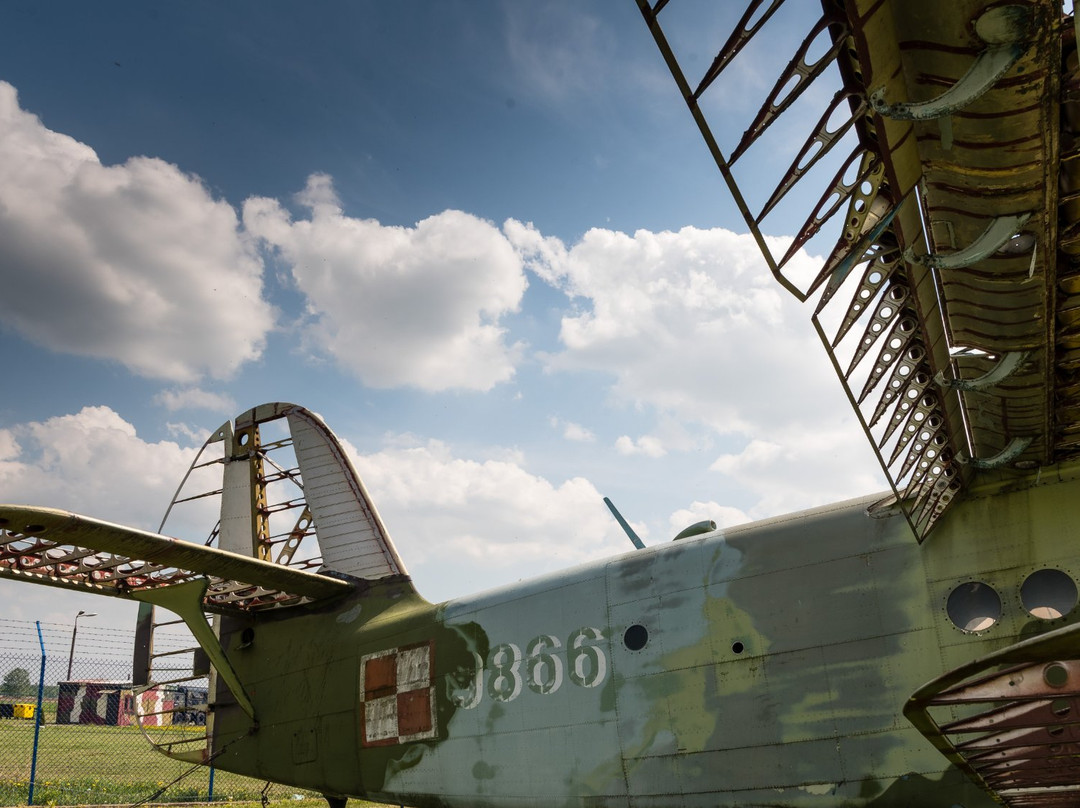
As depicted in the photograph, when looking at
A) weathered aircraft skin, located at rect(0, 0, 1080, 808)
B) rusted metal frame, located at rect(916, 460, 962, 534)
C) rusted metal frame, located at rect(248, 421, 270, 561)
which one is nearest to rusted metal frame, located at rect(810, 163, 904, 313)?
weathered aircraft skin, located at rect(0, 0, 1080, 808)

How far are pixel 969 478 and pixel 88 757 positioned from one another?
76.5 ft

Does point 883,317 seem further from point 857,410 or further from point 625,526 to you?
point 625,526

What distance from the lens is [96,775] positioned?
17.2 meters

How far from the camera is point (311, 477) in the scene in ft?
38.9

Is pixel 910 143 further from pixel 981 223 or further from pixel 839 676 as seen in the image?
pixel 839 676

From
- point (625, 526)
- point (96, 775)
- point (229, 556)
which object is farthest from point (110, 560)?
point (96, 775)

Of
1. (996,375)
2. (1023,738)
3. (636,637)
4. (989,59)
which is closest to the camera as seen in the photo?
(989,59)

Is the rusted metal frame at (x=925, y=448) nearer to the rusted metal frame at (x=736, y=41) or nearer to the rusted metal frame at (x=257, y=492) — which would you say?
the rusted metal frame at (x=736, y=41)

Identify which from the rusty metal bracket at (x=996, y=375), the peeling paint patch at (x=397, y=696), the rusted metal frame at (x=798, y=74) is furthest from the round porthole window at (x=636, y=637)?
the rusted metal frame at (x=798, y=74)

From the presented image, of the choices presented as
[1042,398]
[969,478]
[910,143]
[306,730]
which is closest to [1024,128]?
[910,143]

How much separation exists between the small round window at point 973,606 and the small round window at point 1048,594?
8.5 inches

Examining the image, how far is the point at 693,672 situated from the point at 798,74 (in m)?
5.74

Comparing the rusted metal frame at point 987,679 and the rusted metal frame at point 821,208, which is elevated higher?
the rusted metal frame at point 821,208

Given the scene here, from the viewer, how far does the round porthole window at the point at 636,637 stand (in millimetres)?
7699
